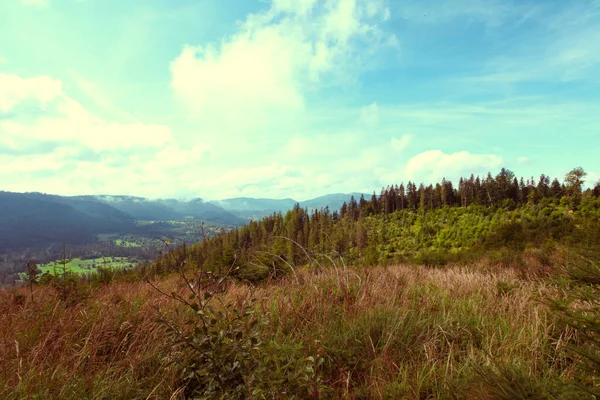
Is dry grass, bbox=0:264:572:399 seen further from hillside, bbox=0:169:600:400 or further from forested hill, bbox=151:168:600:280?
forested hill, bbox=151:168:600:280

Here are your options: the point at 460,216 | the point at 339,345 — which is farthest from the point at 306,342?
the point at 460,216

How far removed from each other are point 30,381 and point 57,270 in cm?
499

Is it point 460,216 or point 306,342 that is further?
point 460,216

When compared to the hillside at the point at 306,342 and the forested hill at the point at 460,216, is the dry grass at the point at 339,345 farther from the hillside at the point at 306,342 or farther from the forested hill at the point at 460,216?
the forested hill at the point at 460,216

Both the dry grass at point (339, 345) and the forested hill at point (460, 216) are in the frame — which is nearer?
the dry grass at point (339, 345)

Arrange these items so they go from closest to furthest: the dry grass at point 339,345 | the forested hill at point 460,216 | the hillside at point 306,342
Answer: the hillside at point 306,342 → the dry grass at point 339,345 → the forested hill at point 460,216

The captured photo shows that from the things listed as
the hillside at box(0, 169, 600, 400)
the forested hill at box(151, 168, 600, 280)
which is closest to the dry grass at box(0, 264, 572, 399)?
the hillside at box(0, 169, 600, 400)

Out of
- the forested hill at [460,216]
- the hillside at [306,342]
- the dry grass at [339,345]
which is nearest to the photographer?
the hillside at [306,342]

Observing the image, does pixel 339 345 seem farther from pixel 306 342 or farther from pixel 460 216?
pixel 460 216

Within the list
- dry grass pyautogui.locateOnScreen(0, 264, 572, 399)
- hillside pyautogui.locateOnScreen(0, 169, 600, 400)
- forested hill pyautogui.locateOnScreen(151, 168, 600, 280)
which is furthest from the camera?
forested hill pyautogui.locateOnScreen(151, 168, 600, 280)

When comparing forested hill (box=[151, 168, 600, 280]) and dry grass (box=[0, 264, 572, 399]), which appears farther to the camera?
forested hill (box=[151, 168, 600, 280])

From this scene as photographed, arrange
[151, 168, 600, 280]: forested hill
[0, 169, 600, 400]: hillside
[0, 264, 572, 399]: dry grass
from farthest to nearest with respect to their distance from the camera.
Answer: [151, 168, 600, 280]: forested hill < [0, 264, 572, 399]: dry grass < [0, 169, 600, 400]: hillside

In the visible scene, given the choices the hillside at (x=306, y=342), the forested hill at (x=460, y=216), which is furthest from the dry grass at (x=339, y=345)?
the forested hill at (x=460, y=216)

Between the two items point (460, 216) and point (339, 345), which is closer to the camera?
point (339, 345)
